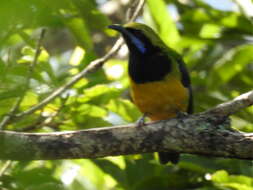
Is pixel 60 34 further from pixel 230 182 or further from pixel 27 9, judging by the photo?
pixel 27 9

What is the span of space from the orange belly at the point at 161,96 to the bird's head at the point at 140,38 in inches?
14.5

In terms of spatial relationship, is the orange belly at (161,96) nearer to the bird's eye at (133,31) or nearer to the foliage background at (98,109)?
the foliage background at (98,109)

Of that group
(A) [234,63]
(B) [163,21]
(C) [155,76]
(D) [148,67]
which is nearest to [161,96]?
(C) [155,76]

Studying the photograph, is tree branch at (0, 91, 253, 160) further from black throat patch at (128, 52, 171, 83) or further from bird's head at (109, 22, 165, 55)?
bird's head at (109, 22, 165, 55)

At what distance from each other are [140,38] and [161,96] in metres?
0.61

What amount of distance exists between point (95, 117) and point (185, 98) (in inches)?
37.7

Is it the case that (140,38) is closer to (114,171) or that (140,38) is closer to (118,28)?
(118,28)

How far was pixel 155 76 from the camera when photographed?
4727 millimetres

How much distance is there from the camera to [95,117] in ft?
14.5

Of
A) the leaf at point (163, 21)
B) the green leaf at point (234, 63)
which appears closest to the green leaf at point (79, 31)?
the leaf at point (163, 21)

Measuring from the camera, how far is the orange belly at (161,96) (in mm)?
4668

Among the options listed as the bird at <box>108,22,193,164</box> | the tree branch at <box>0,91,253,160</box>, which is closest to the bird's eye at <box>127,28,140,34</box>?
the bird at <box>108,22,193,164</box>

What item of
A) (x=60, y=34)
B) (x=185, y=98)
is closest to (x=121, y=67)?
(x=185, y=98)

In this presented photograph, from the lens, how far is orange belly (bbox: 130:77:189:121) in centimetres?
467
